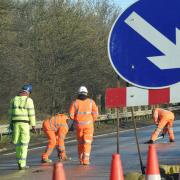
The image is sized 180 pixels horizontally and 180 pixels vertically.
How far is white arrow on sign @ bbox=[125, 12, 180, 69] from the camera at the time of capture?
592cm

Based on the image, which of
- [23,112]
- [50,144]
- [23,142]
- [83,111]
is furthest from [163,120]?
[23,142]

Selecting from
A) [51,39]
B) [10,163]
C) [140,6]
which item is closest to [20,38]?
[51,39]

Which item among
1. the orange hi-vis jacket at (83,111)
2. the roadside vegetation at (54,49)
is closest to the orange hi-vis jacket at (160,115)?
the orange hi-vis jacket at (83,111)

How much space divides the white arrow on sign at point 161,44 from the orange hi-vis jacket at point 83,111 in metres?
8.38

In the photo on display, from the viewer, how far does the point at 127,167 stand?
43.3ft

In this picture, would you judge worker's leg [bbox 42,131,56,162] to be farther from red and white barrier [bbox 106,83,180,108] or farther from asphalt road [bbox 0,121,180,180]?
red and white barrier [bbox 106,83,180,108]

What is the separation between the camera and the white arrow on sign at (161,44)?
19.4 ft

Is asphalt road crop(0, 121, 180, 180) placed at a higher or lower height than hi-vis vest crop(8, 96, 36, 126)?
lower

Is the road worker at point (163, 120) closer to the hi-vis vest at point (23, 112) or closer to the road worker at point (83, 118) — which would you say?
the road worker at point (83, 118)

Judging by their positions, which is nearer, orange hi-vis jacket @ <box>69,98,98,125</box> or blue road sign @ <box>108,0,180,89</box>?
blue road sign @ <box>108,0,180,89</box>

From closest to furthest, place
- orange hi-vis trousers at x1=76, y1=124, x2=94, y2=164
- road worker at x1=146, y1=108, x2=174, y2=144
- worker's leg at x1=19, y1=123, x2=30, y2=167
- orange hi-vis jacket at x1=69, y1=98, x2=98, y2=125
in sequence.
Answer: worker's leg at x1=19, y1=123, x2=30, y2=167 < orange hi-vis trousers at x1=76, y1=124, x2=94, y2=164 < orange hi-vis jacket at x1=69, y1=98, x2=98, y2=125 < road worker at x1=146, y1=108, x2=174, y2=144

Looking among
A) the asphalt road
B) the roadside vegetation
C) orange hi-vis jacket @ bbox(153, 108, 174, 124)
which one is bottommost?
the asphalt road

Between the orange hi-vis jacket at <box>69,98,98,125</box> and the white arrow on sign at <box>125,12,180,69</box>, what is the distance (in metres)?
8.38

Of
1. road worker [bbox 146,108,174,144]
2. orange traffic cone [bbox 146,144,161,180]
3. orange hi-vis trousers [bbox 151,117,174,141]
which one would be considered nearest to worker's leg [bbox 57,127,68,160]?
orange hi-vis trousers [bbox 151,117,174,141]
